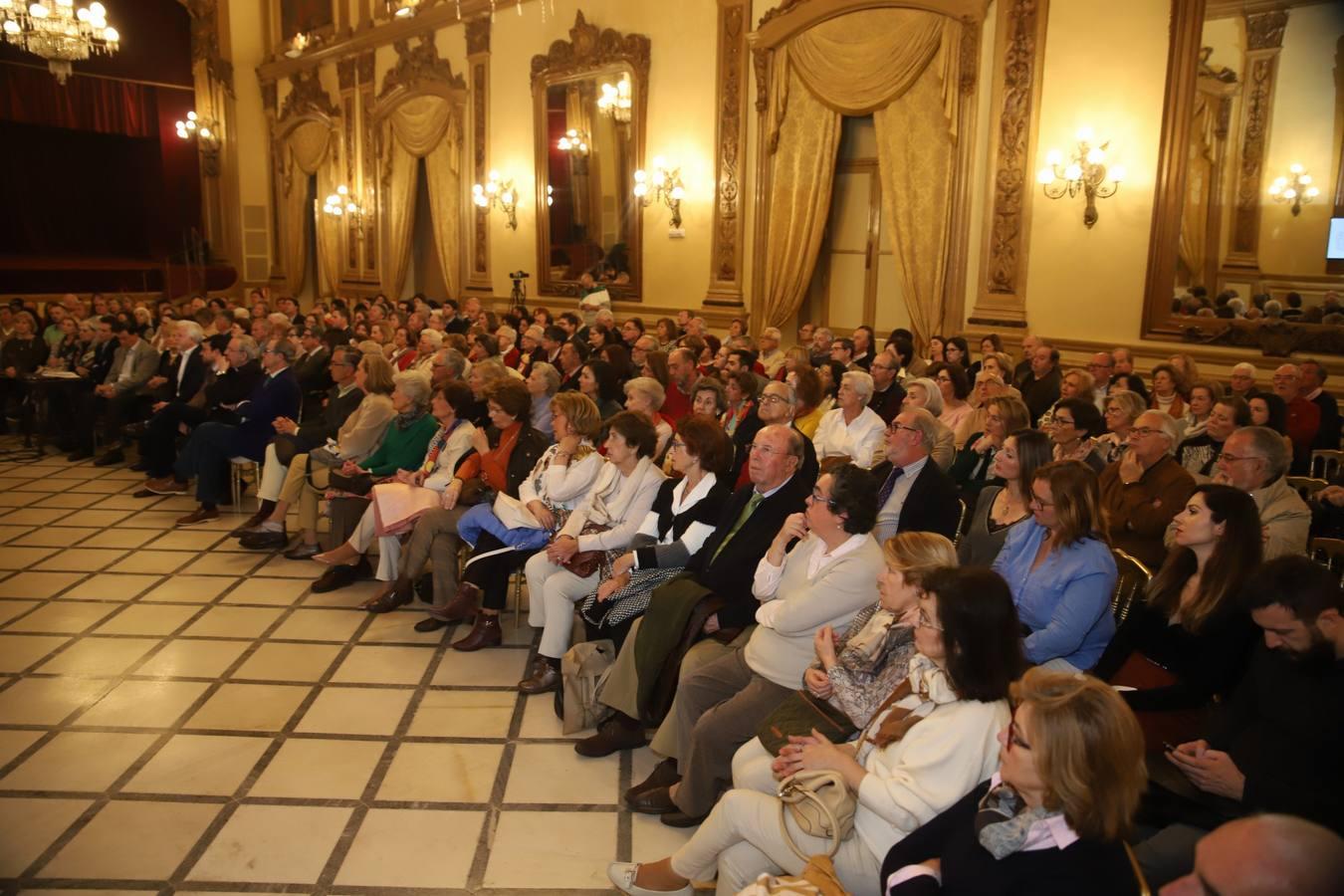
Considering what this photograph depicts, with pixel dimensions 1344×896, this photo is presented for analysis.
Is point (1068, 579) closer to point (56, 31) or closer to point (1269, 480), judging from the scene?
point (1269, 480)

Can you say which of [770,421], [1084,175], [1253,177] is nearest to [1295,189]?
[1253,177]

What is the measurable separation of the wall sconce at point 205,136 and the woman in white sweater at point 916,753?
1938 centimetres

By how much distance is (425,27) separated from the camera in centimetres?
1488

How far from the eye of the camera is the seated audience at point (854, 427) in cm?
549

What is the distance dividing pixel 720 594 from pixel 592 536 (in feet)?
3.05

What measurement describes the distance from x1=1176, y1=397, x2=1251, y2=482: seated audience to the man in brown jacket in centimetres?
58

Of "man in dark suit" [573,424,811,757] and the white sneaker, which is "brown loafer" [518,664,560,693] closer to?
"man in dark suit" [573,424,811,757]

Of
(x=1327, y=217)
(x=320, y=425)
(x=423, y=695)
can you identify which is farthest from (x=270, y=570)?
(x=1327, y=217)

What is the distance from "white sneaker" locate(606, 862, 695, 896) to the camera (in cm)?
285

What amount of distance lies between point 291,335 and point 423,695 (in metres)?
6.72

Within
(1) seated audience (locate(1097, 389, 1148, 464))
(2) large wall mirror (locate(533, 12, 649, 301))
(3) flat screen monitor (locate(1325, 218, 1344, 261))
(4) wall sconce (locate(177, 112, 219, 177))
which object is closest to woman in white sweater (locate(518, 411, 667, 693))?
(1) seated audience (locate(1097, 389, 1148, 464))

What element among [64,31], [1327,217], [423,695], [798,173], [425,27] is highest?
[425,27]

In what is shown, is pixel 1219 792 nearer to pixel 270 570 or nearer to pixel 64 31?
pixel 270 570

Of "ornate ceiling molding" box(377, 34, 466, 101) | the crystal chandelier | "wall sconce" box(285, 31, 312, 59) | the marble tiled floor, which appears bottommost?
the marble tiled floor
